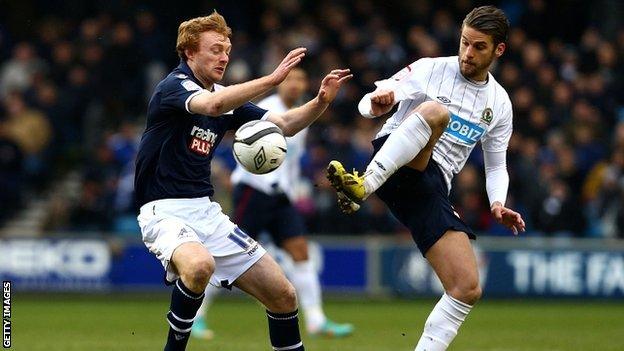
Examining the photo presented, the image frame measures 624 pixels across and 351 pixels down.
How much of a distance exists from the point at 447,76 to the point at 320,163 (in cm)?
1031

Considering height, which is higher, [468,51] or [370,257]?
[468,51]

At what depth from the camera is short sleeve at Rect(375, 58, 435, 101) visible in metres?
8.36

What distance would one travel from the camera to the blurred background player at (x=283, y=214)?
12.6 meters

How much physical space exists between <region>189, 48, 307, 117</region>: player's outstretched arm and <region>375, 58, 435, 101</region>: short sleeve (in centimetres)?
94

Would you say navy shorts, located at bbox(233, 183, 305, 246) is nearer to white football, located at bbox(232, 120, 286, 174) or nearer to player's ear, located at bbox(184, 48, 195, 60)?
player's ear, located at bbox(184, 48, 195, 60)

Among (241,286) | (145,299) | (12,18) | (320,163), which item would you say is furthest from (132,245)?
(241,286)

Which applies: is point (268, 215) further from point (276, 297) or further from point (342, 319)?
point (276, 297)

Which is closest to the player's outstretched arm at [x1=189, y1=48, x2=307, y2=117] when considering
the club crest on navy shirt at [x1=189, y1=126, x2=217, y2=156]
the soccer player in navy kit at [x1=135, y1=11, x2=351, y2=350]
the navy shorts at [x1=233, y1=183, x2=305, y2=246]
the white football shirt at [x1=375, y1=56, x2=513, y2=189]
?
the soccer player in navy kit at [x1=135, y1=11, x2=351, y2=350]

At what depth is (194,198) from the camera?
27.1 feet

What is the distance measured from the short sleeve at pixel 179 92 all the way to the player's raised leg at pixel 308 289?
488 centimetres

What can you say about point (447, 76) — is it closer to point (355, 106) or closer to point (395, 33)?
point (355, 106)

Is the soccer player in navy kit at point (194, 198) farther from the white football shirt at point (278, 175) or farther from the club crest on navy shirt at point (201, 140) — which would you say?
the white football shirt at point (278, 175)

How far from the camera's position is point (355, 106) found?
20016 mm

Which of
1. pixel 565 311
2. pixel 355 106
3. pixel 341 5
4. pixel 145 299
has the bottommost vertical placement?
pixel 145 299
